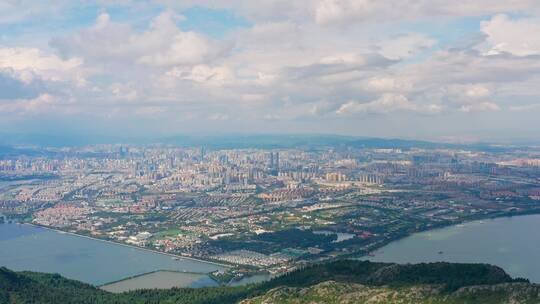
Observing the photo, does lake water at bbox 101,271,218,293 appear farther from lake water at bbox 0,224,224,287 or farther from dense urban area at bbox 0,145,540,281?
dense urban area at bbox 0,145,540,281

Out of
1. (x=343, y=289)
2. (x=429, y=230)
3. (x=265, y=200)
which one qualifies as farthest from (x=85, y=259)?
(x=265, y=200)

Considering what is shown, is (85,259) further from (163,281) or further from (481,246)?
(481,246)

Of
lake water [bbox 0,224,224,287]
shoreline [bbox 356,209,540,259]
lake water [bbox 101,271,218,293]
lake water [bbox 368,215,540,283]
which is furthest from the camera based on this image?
shoreline [bbox 356,209,540,259]

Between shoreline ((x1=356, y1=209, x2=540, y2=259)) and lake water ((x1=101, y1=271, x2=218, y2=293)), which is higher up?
shoreline ((x1=356, y1=209, x2=540, y2=259))

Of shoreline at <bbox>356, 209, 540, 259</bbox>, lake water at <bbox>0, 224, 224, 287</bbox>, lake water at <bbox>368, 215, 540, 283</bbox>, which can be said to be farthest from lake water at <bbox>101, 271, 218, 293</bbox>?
lake water at <bbox>368, 215, 540, 283</bbox>

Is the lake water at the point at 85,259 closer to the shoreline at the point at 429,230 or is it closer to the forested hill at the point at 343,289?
the forested hill at the point at 343,289

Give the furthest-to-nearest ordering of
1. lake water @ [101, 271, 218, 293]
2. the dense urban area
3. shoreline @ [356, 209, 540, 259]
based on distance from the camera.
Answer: the dense urban area, shoreline @ [356, 209, 540, 259], lake water @ [101, 271, 218, 293]

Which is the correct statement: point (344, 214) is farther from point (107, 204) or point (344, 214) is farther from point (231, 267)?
point (107, 204)
